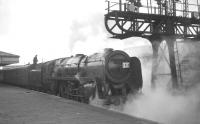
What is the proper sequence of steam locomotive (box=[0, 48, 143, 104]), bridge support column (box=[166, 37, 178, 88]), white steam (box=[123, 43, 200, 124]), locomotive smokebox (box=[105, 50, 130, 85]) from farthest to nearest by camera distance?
1. bridge support column (box=[166, 37, 178, 88])
2. white steam (box=[123, 43, 200, 124])
3. locomotive smokebox (box=[105, 50, 130, 85])
4. steam locomotive (box=[0, 48, 143, 104])

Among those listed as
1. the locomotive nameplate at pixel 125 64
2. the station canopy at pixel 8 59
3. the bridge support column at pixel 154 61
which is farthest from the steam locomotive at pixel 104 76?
the station canopy at pixel 8 59

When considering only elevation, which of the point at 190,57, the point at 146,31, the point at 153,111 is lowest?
the point at 153,111

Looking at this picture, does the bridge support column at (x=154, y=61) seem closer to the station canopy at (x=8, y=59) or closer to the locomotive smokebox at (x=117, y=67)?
the locomotive smokebox at (x=117, y=67)

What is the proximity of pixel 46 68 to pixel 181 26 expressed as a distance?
9.30m

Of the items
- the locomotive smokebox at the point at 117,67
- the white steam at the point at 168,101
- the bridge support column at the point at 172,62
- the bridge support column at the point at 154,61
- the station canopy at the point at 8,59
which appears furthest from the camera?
the station canopy at the point at 8,59

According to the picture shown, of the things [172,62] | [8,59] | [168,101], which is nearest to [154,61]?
[172,62]

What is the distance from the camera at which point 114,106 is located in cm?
1271

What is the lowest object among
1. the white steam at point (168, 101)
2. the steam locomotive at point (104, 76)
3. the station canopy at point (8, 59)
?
the white steam at point (168, 101)

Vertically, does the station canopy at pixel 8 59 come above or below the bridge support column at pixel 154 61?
above

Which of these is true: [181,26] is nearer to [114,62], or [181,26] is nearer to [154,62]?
[154,62]

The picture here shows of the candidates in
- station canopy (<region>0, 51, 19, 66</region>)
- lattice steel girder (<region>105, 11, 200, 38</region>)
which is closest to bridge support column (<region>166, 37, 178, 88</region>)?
Answer: lattice steel girder (<region>105, 11, 200, 38</region>)

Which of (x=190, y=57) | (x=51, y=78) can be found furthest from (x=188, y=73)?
(x=51, y=78)

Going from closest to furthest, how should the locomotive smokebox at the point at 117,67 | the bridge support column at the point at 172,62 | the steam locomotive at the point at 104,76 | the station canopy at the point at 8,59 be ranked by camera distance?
1. the steam locomotive at the point at 104,76
2. the locomotive smokebox at the point at 117,67
3. the bridge support column at the point at 172,62
4. the station canopy at the point at 8,59

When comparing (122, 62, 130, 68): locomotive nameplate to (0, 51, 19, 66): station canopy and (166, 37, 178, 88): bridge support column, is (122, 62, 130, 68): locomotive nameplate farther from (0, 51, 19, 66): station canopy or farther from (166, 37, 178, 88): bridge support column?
(0, 51, 19, 66): station canopy
